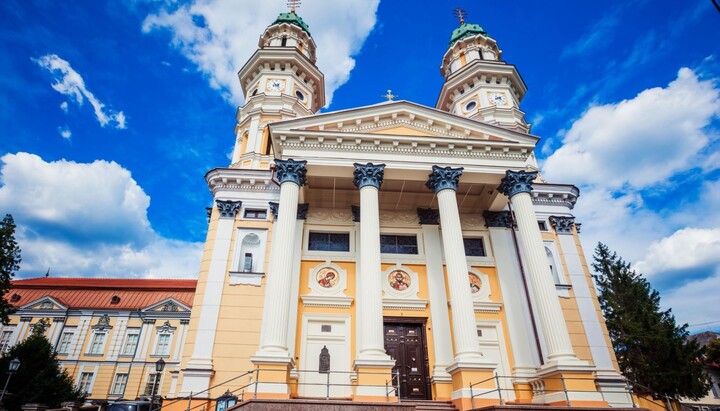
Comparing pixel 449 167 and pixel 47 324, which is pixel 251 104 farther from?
pixel 47 324

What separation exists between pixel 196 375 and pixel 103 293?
31.7 meters

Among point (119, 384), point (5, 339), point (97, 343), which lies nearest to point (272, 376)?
point (119, 384)

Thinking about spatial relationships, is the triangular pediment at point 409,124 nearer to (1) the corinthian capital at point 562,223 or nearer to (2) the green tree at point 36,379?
(1) the corinthian capital at point 562,223

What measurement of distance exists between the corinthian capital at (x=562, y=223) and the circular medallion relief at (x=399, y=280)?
7253 millimetres

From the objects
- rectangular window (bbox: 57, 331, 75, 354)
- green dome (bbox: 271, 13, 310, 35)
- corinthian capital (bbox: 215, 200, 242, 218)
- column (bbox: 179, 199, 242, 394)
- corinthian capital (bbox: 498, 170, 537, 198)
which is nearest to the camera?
column (bbox: 179, 199, 242, 394)

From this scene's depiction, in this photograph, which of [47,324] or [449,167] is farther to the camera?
[47,324]

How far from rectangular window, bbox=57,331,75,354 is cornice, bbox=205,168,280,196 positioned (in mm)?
29235

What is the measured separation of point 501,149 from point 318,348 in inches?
406

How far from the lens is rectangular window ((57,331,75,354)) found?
113 feet

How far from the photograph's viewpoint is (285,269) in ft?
40.8

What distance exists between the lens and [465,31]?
26.7m

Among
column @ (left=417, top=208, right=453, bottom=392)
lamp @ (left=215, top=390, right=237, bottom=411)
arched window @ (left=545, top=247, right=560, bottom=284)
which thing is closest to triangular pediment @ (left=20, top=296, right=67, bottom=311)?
lamp @ (left=215, top=390, right=237, bottom=411)

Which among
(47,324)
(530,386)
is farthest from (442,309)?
(47,324)

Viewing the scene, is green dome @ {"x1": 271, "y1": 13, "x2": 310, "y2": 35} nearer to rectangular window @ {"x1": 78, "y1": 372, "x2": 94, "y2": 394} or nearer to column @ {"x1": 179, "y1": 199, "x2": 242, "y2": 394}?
column @ {"x1": 179, "y1": 199, "x2": 242, "y2": 394}
